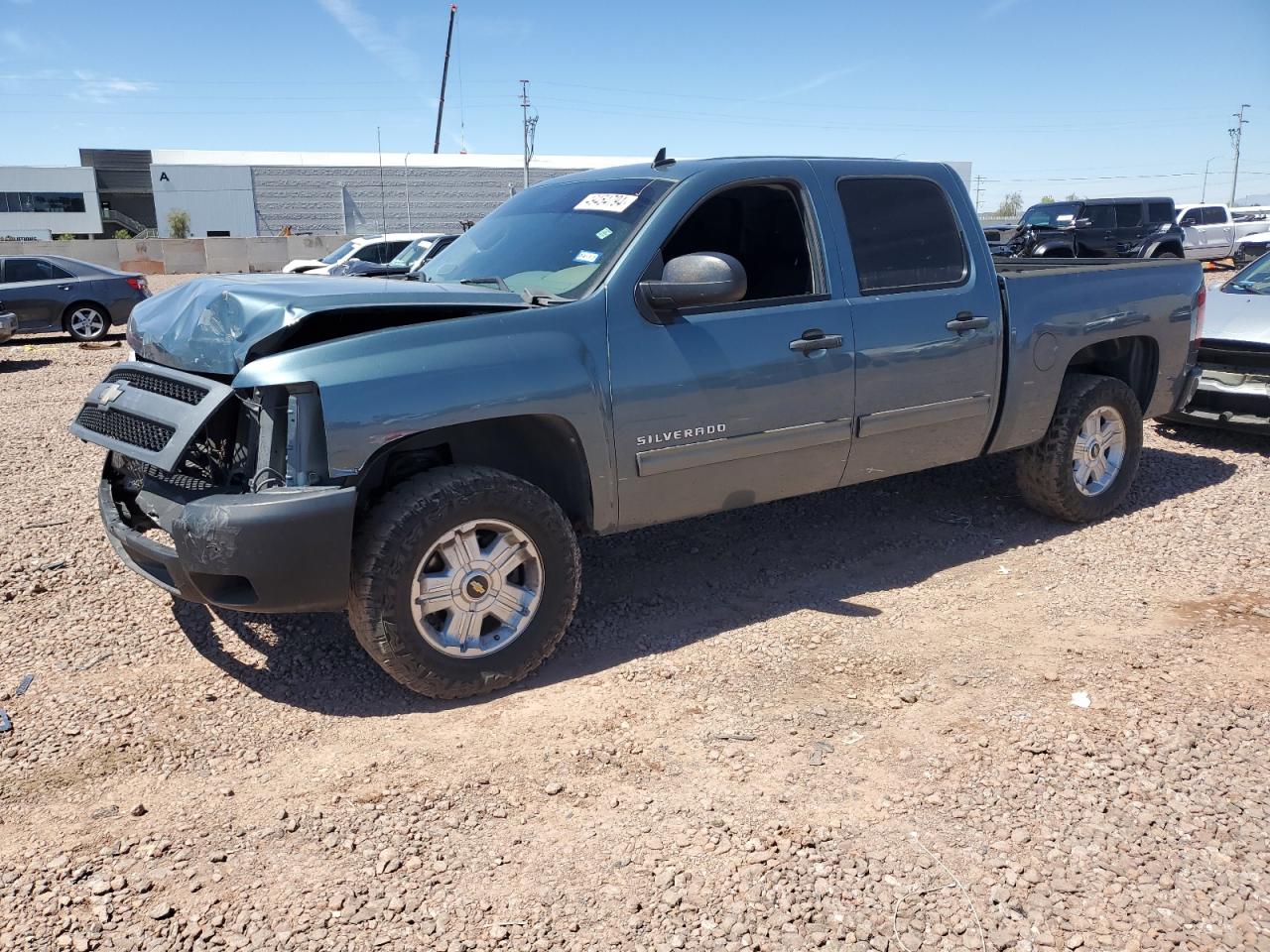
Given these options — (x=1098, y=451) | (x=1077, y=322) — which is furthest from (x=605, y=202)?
(x=1098, y=451)

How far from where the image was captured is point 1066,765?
3.26 meters

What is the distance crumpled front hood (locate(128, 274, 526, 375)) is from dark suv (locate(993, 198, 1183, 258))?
65.1 feet

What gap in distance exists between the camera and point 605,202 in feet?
14.5

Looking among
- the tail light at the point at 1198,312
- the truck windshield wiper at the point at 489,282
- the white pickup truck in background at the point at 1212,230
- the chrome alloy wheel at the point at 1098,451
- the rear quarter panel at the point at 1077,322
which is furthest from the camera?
the white pickup truck in background at the point at 1212,230

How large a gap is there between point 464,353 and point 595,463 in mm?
669

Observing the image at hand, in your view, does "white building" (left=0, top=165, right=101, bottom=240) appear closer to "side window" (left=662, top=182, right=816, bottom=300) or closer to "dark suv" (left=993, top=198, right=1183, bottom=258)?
"dark suv" (left=993, top=198, right=1183, bottom=258)

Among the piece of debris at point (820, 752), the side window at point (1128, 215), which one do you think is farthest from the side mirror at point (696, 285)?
the side window at point (1128, 215)

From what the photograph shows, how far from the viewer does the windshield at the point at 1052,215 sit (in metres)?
21.8

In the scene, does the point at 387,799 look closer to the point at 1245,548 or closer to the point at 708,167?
the point at 708,167

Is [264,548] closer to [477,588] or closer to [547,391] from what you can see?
[477,588]

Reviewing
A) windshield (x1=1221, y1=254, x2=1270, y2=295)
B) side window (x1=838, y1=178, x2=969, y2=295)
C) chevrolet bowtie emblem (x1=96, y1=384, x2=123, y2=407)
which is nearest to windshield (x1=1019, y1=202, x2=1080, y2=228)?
windshield (x1=1221, y1=254, x2=1270, y2=295)

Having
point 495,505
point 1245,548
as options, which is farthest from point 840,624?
point 1245,548

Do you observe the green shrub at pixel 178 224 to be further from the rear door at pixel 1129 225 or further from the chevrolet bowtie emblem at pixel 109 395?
the chevrolet bowtie emblem at pixel 109 395

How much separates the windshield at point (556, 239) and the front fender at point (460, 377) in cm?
31
